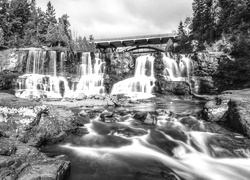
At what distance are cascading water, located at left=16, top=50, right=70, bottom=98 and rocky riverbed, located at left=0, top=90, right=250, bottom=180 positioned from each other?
13.5m

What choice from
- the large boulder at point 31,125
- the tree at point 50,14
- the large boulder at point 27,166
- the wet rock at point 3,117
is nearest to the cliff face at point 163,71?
the large boulder at point 31,125

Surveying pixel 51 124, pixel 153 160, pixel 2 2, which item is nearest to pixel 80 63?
pixel 51 124

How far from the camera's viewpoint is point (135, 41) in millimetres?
58500

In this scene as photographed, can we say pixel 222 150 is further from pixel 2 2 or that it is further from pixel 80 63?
pixel 2 2

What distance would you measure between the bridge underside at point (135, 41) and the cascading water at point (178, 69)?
29913mm

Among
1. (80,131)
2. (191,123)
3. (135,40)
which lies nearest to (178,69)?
(191,123)

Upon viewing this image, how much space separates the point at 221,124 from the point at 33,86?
21.6 m

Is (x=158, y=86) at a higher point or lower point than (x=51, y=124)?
higher

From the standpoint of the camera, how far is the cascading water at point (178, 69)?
24.8 m

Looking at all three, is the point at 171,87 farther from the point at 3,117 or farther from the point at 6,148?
the point at 6,148

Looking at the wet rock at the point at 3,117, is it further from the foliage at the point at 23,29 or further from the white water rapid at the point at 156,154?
the foliage at the point at 23,29

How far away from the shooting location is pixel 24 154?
4273 mm

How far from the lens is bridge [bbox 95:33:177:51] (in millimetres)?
54125

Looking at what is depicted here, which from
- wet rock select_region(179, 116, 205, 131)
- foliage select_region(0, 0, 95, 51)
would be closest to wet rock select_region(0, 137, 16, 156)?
wet rock select_region(179, 116, 205, 131)
